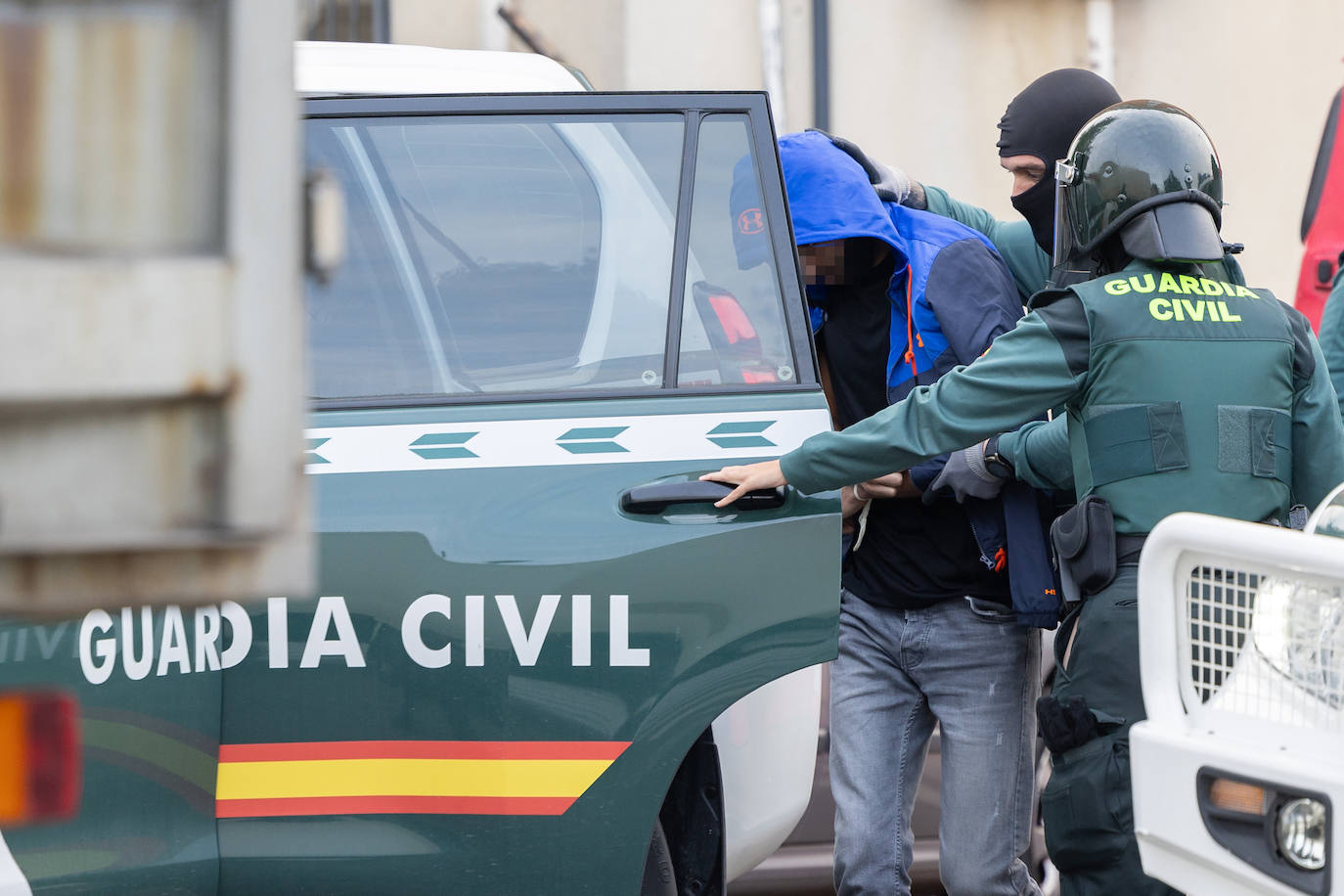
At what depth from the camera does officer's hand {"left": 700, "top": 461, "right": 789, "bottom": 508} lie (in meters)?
2.43

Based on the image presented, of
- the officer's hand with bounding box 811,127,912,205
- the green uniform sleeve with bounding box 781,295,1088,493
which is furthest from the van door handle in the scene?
the officer's hand with bounding box 811,127,912,205

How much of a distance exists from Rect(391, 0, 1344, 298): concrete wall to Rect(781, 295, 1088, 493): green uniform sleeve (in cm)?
483

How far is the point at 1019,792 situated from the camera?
2986 mm

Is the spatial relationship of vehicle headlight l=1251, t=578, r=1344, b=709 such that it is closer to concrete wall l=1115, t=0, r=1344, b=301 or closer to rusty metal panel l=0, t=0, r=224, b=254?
rusty metal panel l=0, t=0, r=224, b=254

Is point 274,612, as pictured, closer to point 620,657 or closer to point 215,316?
point 620,657

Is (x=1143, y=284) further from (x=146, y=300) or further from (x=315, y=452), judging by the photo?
(x=146, y=300)

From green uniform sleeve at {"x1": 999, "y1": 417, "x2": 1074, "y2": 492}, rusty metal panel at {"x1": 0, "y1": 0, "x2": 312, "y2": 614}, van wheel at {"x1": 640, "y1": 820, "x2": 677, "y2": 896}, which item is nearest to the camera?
rusty metal panel at {"x1": 0, "y1": 0, "x2": 312, "y2": 614}

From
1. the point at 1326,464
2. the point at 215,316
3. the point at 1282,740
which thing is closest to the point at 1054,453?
the point at 1326,464

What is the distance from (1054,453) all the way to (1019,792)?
2.33ft

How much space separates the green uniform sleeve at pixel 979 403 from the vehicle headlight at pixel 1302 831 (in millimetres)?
831

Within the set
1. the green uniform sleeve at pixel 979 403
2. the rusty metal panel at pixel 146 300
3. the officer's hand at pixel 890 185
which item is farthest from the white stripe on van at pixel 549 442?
the rusty metal panel at pixel 146 300

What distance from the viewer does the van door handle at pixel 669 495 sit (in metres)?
2.44

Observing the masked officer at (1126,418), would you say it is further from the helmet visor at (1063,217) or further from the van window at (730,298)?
the van window at (730,298)

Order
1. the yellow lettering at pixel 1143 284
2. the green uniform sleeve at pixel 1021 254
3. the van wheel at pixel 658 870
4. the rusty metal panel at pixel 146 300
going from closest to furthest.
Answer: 1. the rusty metal panel at pixel 146 300
2. the yellow lettering at pixel 1143 284
3. the van wheel at pixel 658 870
4. the green uniform sleeve at pixel 1021 254
